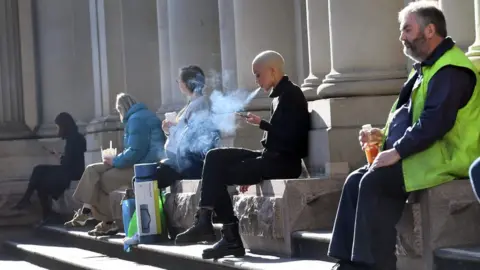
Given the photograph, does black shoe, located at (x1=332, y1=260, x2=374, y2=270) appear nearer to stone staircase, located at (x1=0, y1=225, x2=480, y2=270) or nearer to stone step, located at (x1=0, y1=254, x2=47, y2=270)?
stone staircase, located at (x1=0, y1=225, x2=480, y2=270)

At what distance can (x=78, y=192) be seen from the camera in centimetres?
1238

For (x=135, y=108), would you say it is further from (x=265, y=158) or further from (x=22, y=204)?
(x=22, y=204)

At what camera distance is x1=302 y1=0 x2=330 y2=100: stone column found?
9.82 m

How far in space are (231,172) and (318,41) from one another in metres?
2.09

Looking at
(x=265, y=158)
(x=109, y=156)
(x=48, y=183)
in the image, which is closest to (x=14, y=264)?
(x=109, y=156)

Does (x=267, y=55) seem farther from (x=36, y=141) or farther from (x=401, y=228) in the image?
(x=36, y=141)

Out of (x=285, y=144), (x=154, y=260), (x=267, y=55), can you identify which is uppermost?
(x=267, y=55)

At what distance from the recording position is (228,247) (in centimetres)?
834

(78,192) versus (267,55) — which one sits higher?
(267,55)

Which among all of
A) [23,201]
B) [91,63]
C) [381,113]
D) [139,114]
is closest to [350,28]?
[381,113]

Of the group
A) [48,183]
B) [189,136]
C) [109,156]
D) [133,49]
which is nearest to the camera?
[189,136]

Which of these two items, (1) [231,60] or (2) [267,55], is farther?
(1) [231,60]

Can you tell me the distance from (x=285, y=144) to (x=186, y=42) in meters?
5.10

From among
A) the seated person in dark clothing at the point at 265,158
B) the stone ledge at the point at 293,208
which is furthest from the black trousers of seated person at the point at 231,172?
the stone ledge at the point at 293,208
